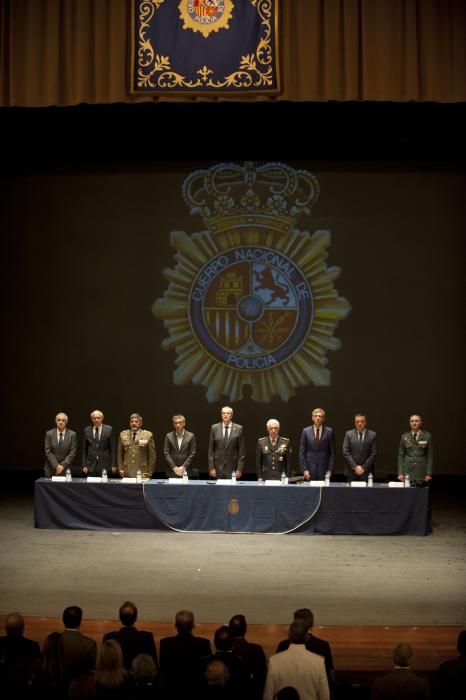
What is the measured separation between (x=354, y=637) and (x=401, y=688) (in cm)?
219

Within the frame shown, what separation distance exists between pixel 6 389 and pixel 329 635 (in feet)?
22.8

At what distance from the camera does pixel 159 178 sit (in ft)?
40.2

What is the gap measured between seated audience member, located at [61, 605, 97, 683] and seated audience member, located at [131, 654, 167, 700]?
412 millimetres

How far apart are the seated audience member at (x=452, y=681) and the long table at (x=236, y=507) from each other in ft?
16.3

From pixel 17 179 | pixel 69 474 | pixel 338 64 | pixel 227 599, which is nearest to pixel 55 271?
pixel 17 179

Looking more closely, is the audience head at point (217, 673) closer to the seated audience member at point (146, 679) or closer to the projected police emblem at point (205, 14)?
the seated audience member at point (146, 679)

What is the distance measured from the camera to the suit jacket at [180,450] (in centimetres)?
1032

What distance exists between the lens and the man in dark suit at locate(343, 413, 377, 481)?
10227 millimetres

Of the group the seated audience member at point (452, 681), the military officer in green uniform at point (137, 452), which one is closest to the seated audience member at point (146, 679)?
the seated audience member at point (452, 681)

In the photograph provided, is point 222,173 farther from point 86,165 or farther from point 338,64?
point 338,64

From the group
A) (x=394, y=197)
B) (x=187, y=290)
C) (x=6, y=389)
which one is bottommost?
(x=6, y=389)

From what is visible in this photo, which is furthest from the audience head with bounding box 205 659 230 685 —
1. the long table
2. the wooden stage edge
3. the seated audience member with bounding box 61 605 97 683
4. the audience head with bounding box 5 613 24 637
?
the long table

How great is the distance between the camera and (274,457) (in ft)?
33.1

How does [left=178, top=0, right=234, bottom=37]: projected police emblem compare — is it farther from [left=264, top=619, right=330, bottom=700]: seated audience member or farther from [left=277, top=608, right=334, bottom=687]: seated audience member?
[left=264, top=619, right=330, bottom=700]: seated audience member
